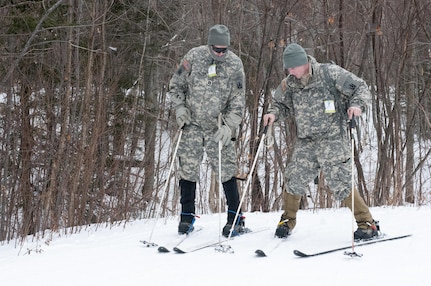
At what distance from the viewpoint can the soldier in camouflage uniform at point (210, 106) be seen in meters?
4.71

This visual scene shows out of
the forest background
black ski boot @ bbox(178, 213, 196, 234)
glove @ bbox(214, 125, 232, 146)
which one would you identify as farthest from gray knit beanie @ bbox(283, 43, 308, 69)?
the forest background

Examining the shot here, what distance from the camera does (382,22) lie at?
29.3ft

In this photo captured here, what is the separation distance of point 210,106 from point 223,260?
1.44m

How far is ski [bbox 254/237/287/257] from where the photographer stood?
396 cm

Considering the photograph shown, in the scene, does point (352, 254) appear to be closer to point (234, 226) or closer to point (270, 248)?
point (270, 248)

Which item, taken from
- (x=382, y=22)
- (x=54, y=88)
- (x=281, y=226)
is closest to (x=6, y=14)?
(x=54, y=88)

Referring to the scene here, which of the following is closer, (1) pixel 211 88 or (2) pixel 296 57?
(2) pixel 296 57

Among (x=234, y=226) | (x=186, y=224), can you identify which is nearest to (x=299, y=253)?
(x=234, y=226)

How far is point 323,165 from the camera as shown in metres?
4.41

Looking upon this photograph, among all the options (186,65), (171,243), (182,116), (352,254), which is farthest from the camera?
(186,65)

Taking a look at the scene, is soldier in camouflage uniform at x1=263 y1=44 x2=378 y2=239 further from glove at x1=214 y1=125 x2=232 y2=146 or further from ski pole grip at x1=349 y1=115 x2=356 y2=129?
glove at x1=214 y1=125 x2=232 y2=146

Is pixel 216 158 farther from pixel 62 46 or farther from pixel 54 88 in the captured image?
pixel 62 46

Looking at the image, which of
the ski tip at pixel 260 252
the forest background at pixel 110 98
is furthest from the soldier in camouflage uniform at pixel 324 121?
the forest background at pixel 110 98

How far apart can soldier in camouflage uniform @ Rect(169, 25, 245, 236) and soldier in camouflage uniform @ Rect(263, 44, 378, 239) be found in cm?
43
